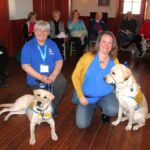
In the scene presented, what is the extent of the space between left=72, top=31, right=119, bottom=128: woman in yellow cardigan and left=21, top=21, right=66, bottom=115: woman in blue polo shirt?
31 centimetres

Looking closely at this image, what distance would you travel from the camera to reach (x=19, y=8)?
19.9ft

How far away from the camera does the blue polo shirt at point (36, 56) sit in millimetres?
2740

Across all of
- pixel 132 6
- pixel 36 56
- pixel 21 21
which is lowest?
pixel 36 56

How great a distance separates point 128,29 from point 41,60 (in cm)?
512

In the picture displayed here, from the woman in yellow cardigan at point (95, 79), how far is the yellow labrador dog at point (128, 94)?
0.14 meters

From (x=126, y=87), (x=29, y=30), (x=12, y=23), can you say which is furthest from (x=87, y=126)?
(x=12, y=23)

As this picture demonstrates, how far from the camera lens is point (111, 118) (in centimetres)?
301

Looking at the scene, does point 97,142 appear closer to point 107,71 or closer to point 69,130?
point 69,130

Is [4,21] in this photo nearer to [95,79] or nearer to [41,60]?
[41,60]

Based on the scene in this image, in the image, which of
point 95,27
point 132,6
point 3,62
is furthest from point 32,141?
point 132,6

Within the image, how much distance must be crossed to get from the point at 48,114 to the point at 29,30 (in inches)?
136

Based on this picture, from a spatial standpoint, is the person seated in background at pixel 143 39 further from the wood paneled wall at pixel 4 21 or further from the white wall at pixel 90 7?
the wood paneled wall at pixel 4 21

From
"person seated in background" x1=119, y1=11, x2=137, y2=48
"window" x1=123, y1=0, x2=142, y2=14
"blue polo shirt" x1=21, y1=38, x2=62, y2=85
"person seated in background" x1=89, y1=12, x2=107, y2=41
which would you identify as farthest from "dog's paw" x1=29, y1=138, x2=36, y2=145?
"window" x1=123, y1=0, x2=142, y2=14

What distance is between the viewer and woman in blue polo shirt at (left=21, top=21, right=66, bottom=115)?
2.71 metres
